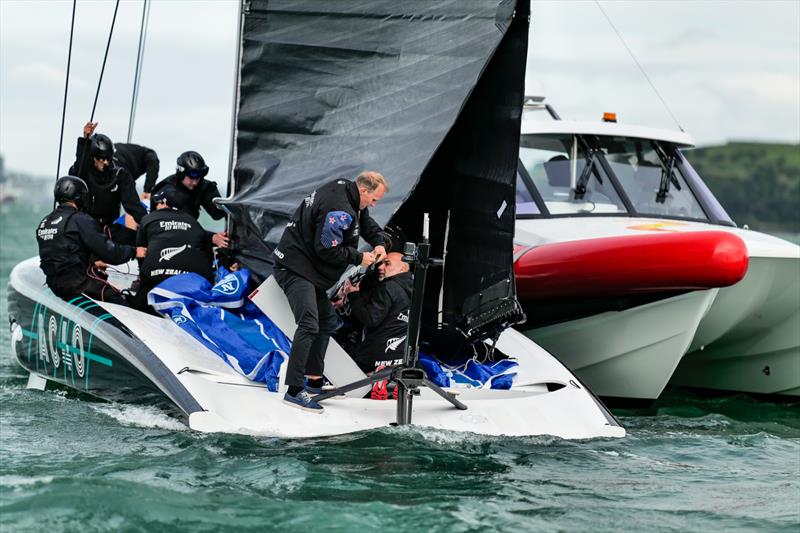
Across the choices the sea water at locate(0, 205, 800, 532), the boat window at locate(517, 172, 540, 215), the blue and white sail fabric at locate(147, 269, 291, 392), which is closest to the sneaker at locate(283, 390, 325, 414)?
the sea water at locate(0, 205, 800, 532)

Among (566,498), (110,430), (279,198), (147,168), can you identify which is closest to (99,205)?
(147,168)

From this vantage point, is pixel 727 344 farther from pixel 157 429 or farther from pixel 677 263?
pixel 157 429

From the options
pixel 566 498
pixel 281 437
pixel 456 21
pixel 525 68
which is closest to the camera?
pixel 566 498

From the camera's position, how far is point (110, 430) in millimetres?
6500

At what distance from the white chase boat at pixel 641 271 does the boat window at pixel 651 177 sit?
0.5 inches

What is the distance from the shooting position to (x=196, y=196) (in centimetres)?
866

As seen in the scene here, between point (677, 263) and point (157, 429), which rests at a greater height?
point (677, 263)

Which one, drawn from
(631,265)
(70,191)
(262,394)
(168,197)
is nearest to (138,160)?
(168,197)

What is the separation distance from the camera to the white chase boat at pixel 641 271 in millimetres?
8008

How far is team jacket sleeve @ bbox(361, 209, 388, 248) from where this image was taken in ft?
21.9

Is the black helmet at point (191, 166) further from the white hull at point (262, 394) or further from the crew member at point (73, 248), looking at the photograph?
the white hull at point (262, 394)

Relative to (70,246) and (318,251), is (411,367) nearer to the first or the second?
(318,251)

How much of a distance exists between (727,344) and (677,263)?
2.21 meters

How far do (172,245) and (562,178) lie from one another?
11.9 ft
